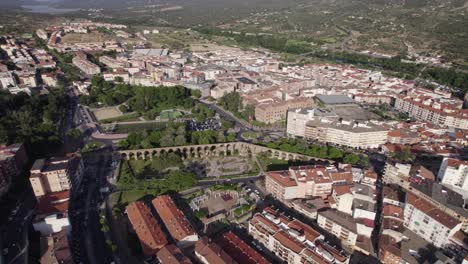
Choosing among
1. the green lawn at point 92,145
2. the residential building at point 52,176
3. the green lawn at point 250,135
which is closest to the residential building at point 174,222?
the residential building at point 52,176

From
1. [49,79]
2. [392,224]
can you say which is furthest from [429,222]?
[49,79]

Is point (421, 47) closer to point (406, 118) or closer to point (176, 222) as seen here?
point (406, 118)

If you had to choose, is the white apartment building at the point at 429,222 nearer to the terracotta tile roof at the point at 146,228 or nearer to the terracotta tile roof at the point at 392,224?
the terracotta tile roof at the point at 392,224

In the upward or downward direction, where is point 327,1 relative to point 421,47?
upward

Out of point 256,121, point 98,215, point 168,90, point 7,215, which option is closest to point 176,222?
point 98,215

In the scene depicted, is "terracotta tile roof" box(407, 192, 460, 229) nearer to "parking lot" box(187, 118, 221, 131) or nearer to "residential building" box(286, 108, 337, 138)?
"residential building" box(286, 108, 337, 138)
